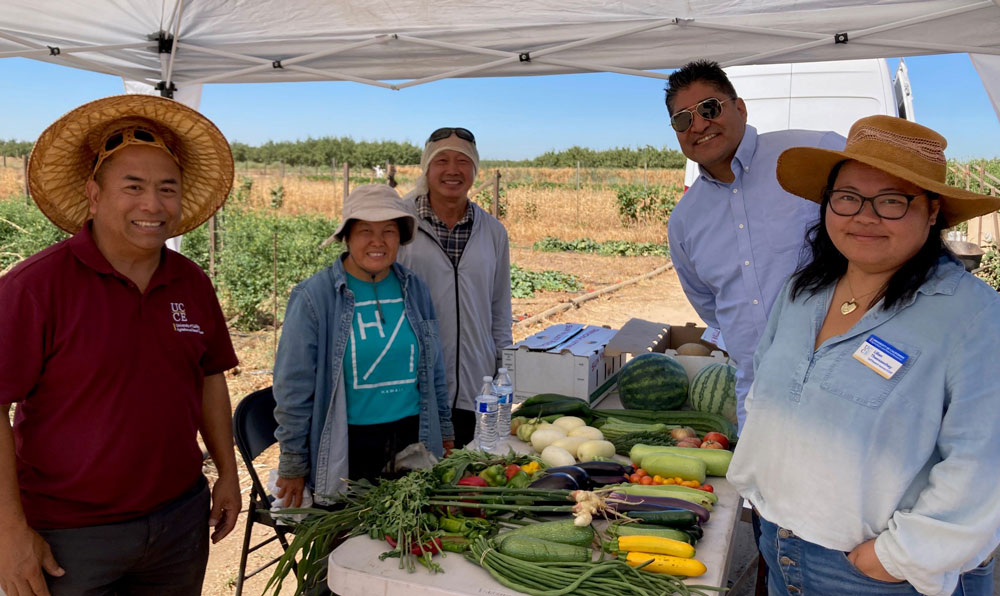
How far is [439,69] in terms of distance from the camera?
199 inches

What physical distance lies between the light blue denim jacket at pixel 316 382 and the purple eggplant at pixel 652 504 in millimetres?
1280

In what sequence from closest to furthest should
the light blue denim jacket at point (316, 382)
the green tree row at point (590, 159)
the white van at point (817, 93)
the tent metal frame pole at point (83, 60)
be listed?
the light blue denim jacket at point (316, 382) → the tent metal frame pole at point (83, 60) → the white van at point (817, 93) → the green tree row at point (590, 159)

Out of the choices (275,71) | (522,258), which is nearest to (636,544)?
(275,71)

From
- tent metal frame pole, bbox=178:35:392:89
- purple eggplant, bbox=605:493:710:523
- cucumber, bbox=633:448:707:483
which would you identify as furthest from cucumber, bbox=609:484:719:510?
tent metal frame pole, bbox=178:35:392:89

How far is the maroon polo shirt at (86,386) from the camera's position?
2.13 metres

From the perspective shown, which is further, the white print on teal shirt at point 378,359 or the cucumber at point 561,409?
the cucumber at point 561,409

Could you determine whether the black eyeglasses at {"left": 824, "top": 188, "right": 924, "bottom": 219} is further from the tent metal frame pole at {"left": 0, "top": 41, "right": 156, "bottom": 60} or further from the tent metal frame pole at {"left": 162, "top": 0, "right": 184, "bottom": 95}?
the tent metal frame pole at {"left": 0, "top": 41, "right": 156, "bottom": 60}

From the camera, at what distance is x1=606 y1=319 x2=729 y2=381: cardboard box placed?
418cm

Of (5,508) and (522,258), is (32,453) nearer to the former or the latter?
(5,508)

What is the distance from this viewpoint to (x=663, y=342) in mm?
5008

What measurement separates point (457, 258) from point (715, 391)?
5.13 ft

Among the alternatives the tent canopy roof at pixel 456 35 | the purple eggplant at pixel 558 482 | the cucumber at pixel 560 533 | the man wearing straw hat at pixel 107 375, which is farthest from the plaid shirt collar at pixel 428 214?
the cucumber at pixel 560 533

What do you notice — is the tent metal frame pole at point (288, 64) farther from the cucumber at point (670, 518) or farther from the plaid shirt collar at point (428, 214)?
the cucumber at point (670, 518)

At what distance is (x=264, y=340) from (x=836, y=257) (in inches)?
345
